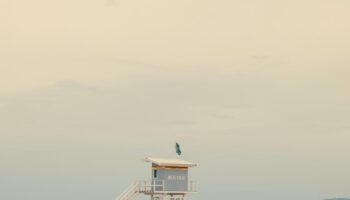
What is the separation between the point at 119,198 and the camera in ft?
230

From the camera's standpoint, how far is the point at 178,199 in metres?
72.9

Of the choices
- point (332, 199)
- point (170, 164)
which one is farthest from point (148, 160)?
point (332, 199)

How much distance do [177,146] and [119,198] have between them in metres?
10.8

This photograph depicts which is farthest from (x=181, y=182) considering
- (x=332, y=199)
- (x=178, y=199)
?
(x=332, y=199)

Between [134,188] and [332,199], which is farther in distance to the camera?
[332,199]

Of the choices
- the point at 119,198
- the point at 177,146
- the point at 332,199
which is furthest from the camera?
the point at 332,199

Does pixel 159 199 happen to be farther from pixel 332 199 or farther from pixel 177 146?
pixel 332 199

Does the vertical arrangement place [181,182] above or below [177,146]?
below

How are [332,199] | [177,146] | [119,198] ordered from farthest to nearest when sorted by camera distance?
1. [332,199]
2. [177,146]
3. [119,198]

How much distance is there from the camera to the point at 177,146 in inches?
3034

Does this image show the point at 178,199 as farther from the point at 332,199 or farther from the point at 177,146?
the point at 332,199

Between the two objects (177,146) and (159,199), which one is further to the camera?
(177,146)

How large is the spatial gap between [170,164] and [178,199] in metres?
4.22

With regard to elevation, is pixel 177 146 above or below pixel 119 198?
above
